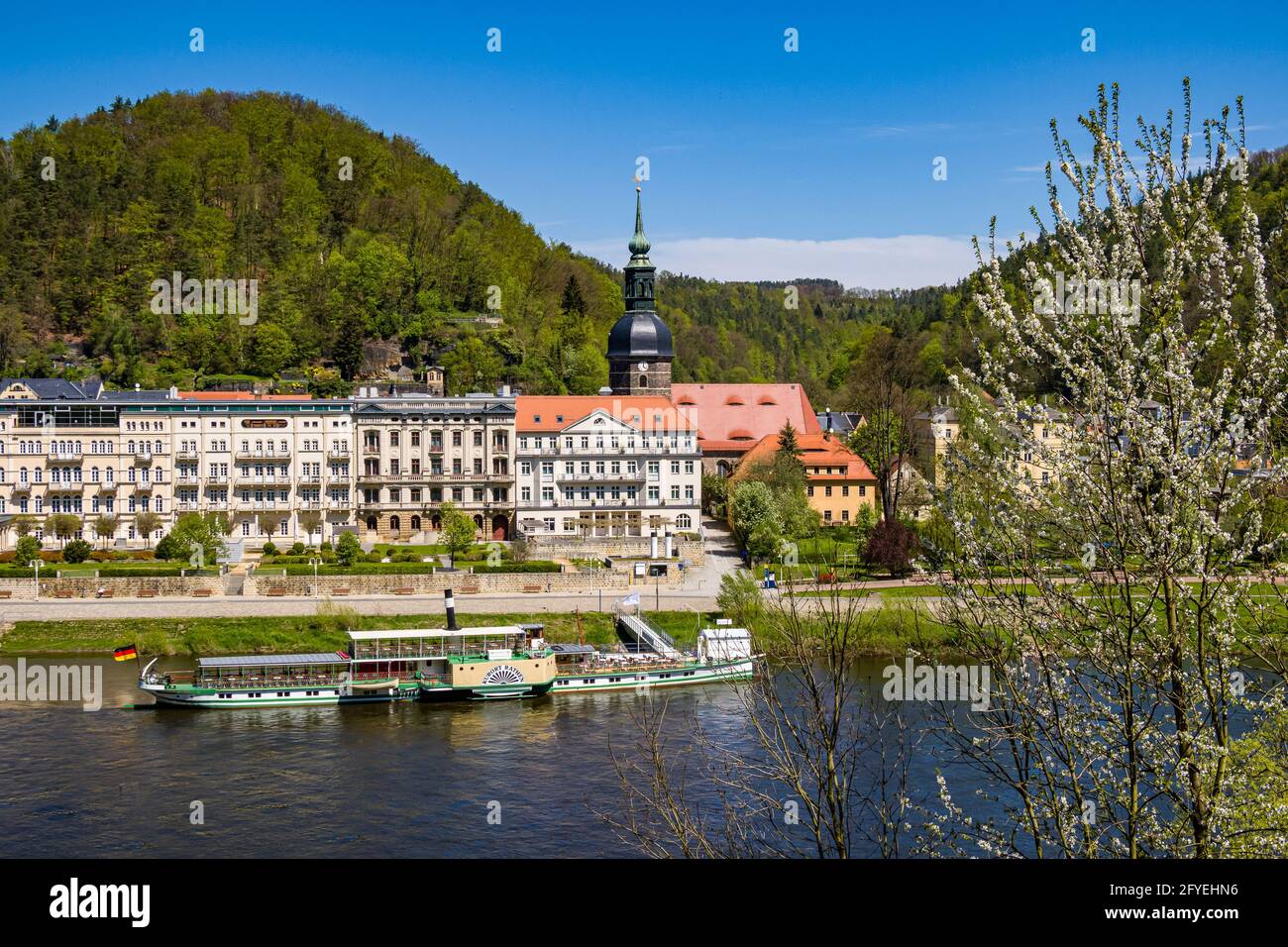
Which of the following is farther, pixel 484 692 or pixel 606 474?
pixel 606 474

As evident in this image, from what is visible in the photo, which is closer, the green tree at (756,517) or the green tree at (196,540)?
Answer: the green tree at (196,540)

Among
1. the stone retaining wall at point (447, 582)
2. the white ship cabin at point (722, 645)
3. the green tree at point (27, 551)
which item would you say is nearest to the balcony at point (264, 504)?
the green tree at point (27, 551)

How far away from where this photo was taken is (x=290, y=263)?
83438 millimetres

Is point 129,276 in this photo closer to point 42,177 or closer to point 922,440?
point 42,177

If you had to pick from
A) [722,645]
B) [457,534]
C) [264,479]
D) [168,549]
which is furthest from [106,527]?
[722,645]

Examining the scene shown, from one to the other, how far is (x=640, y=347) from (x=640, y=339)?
36 centimetres

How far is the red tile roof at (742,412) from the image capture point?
211 feet

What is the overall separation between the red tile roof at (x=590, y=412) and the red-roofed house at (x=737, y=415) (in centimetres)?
1137

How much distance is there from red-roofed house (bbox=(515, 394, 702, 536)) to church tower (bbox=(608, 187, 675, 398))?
958cm

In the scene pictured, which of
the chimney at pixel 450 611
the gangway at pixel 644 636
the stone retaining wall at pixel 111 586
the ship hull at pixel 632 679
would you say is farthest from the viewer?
the stone retaining wall at pixel 111 586

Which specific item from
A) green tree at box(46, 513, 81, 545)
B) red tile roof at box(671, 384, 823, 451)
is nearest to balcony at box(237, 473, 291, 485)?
green tree at box(46, 513, 81, 545)

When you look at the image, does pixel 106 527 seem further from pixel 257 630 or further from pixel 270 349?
pixel 270 349

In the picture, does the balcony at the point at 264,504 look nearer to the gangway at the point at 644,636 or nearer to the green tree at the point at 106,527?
the green tree at the point at 106,527

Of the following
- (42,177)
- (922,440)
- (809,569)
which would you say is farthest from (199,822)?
(42,177)
